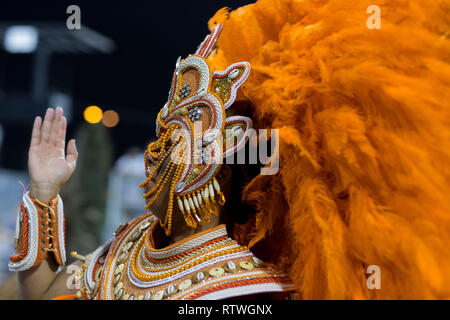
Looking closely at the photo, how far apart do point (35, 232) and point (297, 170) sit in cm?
86

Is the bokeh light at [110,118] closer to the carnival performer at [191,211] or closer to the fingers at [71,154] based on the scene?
the fingers at [71,154]

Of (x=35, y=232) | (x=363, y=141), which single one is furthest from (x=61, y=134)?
(x=363, y=141)

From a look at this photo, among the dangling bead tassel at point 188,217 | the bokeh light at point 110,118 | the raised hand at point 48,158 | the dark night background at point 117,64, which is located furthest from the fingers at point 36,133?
the bokeh light at point 110,118

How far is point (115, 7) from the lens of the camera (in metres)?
2.23

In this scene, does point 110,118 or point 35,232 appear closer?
point 35,232

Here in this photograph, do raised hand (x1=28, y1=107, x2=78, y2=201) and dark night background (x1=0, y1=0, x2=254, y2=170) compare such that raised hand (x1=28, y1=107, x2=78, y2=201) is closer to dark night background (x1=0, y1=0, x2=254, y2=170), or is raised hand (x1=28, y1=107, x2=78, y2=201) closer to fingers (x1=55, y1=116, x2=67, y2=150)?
fingers (x1=55, y1=116, x2=67, y2=150)

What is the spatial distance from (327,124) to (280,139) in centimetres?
12

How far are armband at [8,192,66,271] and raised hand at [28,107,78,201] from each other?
0.11ft

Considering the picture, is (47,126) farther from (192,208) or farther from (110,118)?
(110,118)

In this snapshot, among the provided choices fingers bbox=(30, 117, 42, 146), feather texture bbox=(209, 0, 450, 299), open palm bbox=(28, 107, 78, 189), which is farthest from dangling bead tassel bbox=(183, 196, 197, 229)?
fingers bbox=(30, 117, 42, 146)

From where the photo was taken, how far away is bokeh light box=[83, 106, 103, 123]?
3299 mm

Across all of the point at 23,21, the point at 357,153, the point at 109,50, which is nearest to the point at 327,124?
the point at 357,153

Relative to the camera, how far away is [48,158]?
4.50ft

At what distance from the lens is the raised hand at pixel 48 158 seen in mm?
1341
